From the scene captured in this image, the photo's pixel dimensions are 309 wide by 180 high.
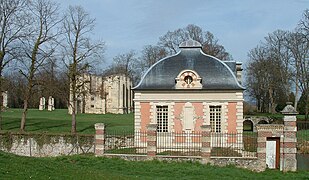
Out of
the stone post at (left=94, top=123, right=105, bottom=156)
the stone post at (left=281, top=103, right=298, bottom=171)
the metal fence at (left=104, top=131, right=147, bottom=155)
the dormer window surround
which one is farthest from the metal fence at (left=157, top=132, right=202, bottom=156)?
the stone post at (left=281, top=103, right=298, bottom=171)

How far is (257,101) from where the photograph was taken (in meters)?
67.6

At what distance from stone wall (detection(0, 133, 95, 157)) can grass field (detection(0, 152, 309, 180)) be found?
243 inches

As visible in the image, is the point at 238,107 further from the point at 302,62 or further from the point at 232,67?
the point at 302,62

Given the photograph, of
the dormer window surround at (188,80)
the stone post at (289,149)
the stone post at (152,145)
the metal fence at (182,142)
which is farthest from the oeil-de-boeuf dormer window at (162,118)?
the stone post at (289,149)

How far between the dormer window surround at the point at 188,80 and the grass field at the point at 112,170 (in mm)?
7793

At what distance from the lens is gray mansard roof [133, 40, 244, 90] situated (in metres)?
27.3

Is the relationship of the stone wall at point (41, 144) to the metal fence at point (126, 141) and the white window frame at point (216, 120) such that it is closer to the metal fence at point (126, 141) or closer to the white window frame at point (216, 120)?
the metal fence at point (126, 141)

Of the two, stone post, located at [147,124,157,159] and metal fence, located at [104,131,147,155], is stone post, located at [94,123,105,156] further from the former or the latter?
metal fence, located at [104,131,147,155]

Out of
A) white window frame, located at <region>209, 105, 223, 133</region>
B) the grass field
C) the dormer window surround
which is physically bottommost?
the grass field

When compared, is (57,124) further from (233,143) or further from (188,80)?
(233,143)

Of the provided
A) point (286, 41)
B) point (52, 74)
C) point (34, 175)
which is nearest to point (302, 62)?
point (286, 41)

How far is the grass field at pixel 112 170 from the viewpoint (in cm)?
1278

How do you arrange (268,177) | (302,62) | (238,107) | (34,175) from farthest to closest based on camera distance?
(302,62) < (238,107) < (268,177) < (34,175)

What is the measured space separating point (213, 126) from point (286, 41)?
88.7ft
